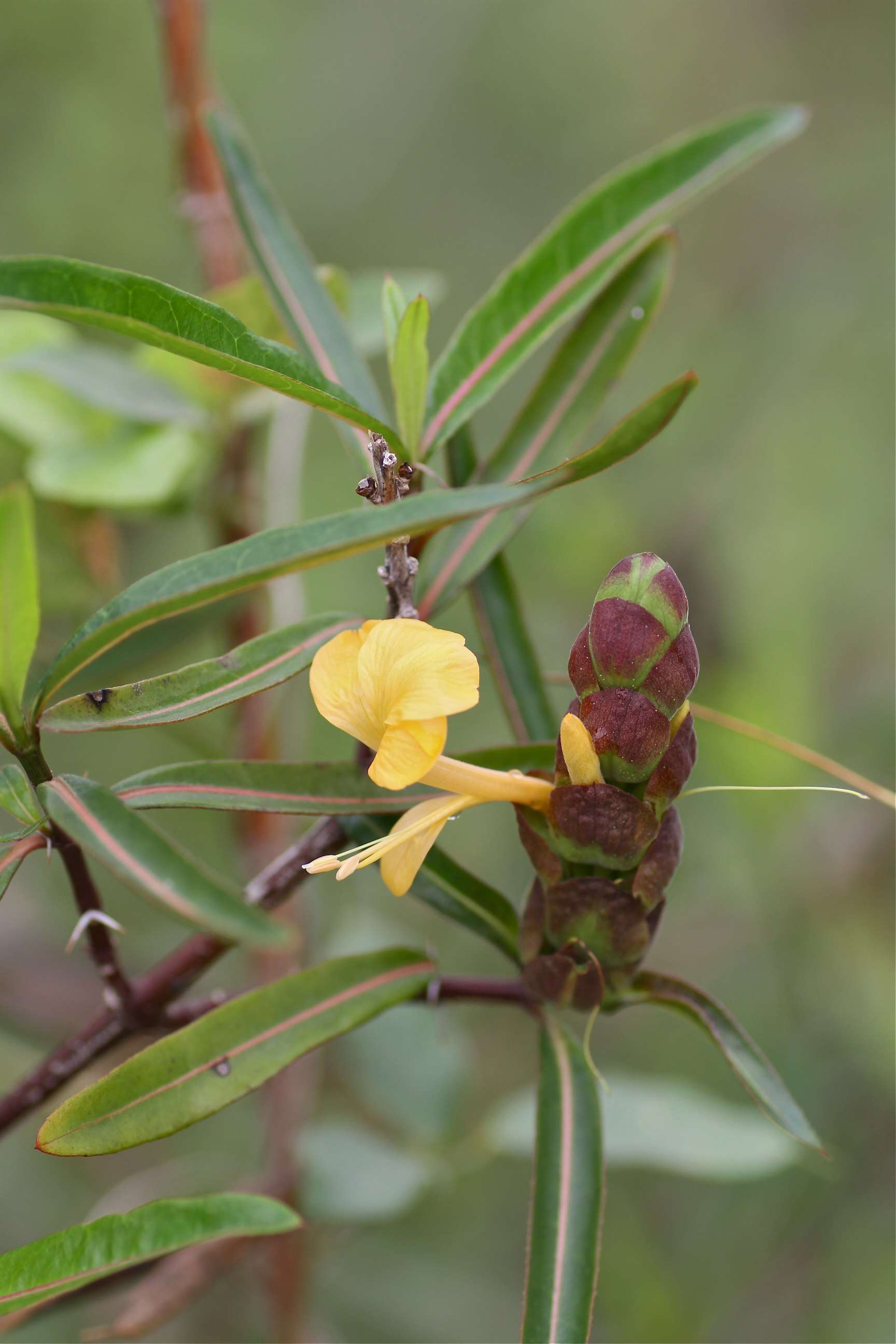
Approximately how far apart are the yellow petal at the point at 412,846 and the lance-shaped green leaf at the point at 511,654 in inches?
5.9

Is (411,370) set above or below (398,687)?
above

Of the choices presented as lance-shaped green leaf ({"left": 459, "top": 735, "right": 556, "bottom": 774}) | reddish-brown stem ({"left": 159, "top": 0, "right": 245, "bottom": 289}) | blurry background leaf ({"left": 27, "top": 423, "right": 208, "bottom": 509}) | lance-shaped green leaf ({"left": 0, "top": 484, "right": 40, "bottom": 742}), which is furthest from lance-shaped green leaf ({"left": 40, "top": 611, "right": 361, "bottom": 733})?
reddish-brown stem ({"left": 159, "top": 0, "right": 245, "bottom": 289})

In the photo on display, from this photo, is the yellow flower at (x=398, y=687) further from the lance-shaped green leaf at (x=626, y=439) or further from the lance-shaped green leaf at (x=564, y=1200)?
the lance-shaped green leaf at (x=564, y=1200)

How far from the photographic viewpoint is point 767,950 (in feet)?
4.97

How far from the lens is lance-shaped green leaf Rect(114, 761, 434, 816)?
0.51 meters

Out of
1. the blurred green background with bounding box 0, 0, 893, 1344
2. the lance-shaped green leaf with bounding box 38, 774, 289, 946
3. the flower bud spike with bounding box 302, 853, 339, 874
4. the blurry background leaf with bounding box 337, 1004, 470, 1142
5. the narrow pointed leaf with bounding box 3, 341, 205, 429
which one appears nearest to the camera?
the lance-shaped green leaf with bounding box 38, 774, 289, 946

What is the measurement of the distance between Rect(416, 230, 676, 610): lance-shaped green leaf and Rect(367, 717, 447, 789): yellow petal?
20cm

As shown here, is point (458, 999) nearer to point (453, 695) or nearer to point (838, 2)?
point (453, 695)

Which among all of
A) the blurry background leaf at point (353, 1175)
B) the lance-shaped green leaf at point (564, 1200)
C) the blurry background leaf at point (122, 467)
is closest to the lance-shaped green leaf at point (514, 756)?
the lance-shaped green leaf at point (564, 1200)

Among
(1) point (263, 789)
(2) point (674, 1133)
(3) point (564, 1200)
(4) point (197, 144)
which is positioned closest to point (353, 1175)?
(2) point (674, 1133)

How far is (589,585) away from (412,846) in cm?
114

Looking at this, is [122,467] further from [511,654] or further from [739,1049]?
[739,1049]

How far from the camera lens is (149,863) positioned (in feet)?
1.34

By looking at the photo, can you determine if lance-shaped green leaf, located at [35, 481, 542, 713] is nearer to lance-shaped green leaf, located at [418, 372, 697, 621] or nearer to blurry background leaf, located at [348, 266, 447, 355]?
lance-shaped green leaf, located at [418, 372, 697, 621]
